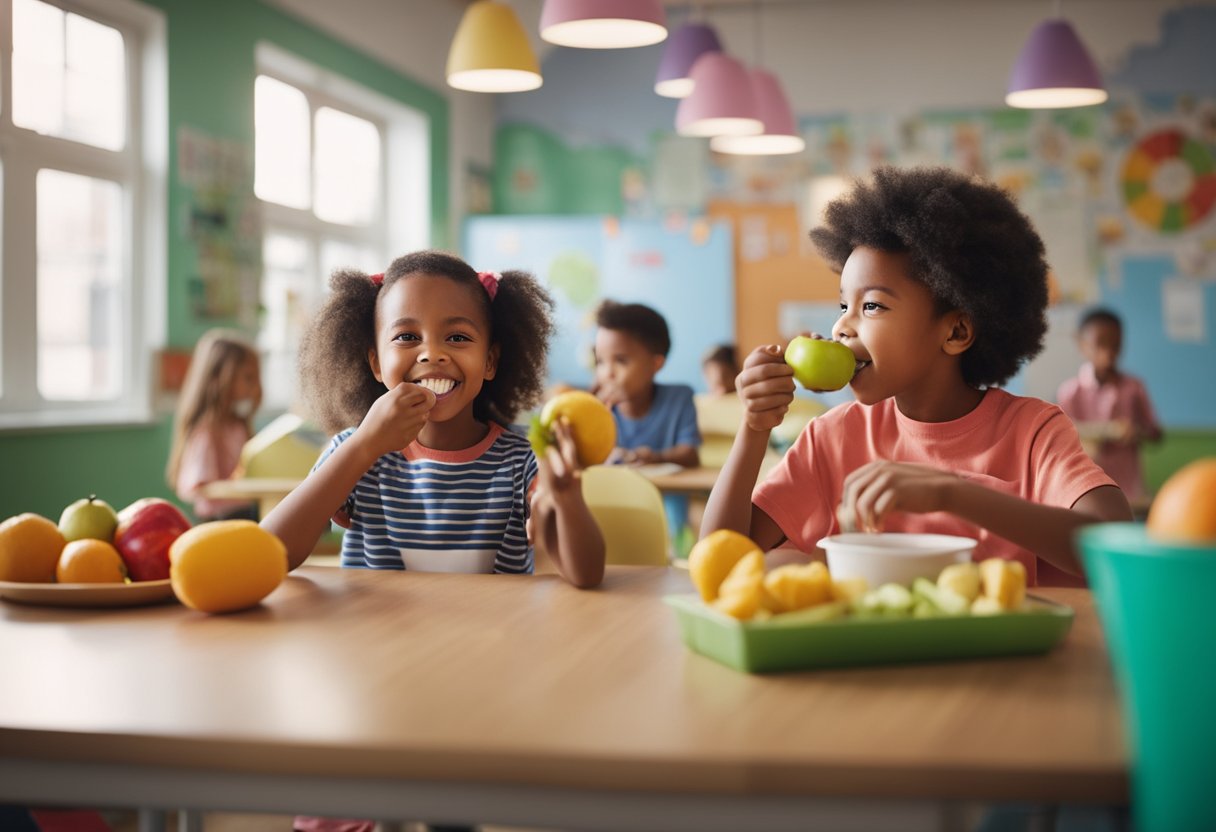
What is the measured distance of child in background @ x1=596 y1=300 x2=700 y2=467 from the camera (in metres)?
4.09

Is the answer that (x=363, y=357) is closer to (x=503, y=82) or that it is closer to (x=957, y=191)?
(x=957, y=191)

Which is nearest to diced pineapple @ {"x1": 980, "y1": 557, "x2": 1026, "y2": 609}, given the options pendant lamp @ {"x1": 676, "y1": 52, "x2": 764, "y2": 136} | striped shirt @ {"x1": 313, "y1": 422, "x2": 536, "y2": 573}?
striped shirt @ {"x1": 313, "y1": 422, "x2": 536, "y2": 573}

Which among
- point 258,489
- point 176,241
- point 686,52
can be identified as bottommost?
point 258,489

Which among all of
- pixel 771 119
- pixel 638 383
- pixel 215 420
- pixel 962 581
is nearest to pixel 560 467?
pixel 962 581

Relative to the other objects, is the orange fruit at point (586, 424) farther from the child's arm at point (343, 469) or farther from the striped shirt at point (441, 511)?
the striped shirt at point (441, 511)

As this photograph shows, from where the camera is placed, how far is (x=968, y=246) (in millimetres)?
1590

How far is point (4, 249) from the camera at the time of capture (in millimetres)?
4004

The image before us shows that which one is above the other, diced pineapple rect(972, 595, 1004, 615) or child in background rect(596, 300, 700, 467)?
child in background rect(596, 300, 700, 467)

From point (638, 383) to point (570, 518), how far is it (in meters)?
2.75

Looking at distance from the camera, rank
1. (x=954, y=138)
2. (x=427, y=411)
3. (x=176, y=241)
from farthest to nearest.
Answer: (x=954, y=138), (x=176, y=241), (x=427, y=411)

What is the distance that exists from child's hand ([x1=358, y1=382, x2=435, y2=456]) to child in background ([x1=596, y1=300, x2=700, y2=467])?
2532 mm

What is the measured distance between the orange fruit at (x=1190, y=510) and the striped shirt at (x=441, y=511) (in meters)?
1.17

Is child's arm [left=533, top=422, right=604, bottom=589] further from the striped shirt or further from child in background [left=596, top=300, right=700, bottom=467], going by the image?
child in background [left=596, top=300, right=700, bottom=467]

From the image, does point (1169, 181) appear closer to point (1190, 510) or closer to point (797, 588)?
point (797, 588)
